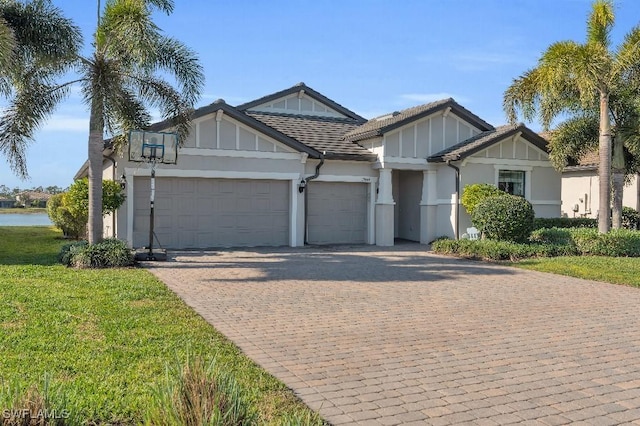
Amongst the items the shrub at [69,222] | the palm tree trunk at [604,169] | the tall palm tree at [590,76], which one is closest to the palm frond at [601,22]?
the tall palm tree at [590,76]

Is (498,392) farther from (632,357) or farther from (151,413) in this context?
(151,413)

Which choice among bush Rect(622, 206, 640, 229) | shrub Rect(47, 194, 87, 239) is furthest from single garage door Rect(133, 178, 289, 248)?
bush Rect(622, 206, 640, 229)

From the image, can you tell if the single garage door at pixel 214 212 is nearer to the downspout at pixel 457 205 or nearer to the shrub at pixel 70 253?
the shrub at pixel 70 253

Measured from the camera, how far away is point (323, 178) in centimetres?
1942

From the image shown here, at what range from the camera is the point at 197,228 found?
17656 mm

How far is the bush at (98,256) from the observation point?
40.5 feet

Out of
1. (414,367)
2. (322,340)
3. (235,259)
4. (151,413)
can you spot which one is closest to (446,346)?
(414,367)

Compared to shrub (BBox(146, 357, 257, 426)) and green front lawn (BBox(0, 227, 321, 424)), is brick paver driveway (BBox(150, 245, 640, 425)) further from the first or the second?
shrub (BBox(146, 357, 257, 426))

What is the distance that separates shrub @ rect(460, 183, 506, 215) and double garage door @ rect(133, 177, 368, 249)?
3.52m

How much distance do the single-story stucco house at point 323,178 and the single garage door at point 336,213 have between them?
0.04 m

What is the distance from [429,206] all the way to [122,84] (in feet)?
38.2

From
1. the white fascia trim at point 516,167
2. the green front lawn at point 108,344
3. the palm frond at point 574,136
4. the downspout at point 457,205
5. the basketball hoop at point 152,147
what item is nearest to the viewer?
the green front lawn at point 108,344

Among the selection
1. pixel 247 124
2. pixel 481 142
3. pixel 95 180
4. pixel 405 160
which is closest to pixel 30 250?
pixel 95 180

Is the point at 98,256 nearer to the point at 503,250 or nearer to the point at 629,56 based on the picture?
the point at 503,250
